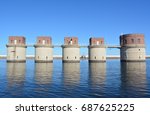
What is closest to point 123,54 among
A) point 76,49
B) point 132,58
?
point 132,58

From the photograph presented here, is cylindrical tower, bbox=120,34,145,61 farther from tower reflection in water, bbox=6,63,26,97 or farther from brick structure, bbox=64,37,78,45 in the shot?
tower reflection in water, bbox=6,63,26,97

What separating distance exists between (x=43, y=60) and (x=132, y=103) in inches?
3974

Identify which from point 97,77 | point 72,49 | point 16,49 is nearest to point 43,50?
point 16,49

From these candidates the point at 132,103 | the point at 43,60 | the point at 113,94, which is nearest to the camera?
the point at 132,103

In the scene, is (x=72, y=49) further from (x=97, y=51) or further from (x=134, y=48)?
(x=134, y=48)

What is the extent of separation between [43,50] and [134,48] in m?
46.8

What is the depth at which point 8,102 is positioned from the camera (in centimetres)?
1639

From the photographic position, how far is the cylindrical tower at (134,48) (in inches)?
4624

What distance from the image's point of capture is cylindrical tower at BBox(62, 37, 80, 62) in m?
115

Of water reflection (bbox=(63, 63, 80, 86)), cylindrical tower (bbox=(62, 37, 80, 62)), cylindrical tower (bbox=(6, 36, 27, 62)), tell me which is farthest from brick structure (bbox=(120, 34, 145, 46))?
water reflection (bbox=(63, 63, 80, 86))

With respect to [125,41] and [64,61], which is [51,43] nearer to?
[64,61]

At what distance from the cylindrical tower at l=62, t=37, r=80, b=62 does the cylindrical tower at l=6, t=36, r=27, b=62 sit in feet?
70.2

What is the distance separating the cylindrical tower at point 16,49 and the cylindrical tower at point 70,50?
70.2 feet

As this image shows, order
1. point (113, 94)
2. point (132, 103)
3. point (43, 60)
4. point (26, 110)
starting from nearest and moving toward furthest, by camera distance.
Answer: point (26, 110)
point (132, 103)
point (113, 94)
point (43, 60)
